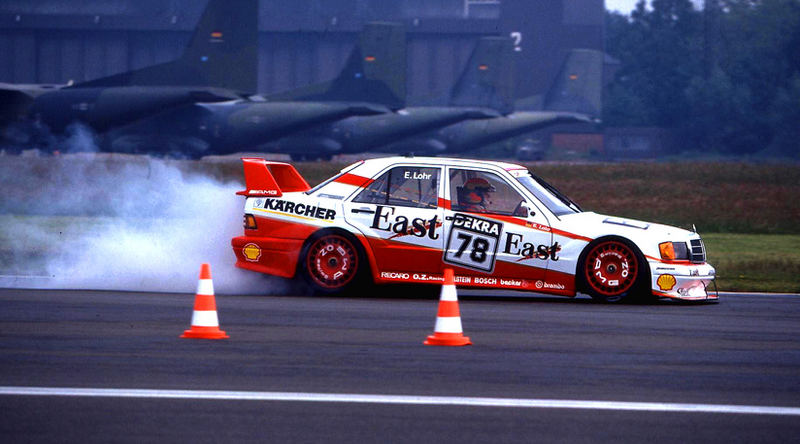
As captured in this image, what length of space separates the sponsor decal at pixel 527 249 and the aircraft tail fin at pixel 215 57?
35.6 m

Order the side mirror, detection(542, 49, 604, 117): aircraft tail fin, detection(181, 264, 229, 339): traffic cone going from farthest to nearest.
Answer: detection(542, 49, 604, 117): aircraft tail fin, the side mirror, detection(181, 264, 229, 339): traffic cone

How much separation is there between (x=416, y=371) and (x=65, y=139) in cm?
4203

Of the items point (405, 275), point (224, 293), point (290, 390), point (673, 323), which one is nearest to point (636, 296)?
point (673, 323)

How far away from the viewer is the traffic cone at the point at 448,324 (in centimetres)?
874

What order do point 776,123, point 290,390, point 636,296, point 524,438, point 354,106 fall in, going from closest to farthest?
point 524,438
point 290,390
point 636,296
point 354,106
point 776,123

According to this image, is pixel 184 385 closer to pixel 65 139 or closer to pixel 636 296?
pixel 636 296

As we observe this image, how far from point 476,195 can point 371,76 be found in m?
43.5

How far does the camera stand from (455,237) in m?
11.9

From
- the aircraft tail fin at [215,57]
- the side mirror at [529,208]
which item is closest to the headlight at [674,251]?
the side mirror at [529,208]

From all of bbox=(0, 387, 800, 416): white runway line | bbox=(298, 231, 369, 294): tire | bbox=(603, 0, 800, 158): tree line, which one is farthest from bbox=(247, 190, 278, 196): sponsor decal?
bbox=(603, 0, 800, 158): tree line

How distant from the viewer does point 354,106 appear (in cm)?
5162

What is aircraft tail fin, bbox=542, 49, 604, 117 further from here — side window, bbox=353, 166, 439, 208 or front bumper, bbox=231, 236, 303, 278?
front bumper, bbox=231, 236, 303, 278

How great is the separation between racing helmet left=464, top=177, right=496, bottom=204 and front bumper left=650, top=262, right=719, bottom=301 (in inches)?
73.3

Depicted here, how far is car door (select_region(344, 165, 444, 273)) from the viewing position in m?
11.9
